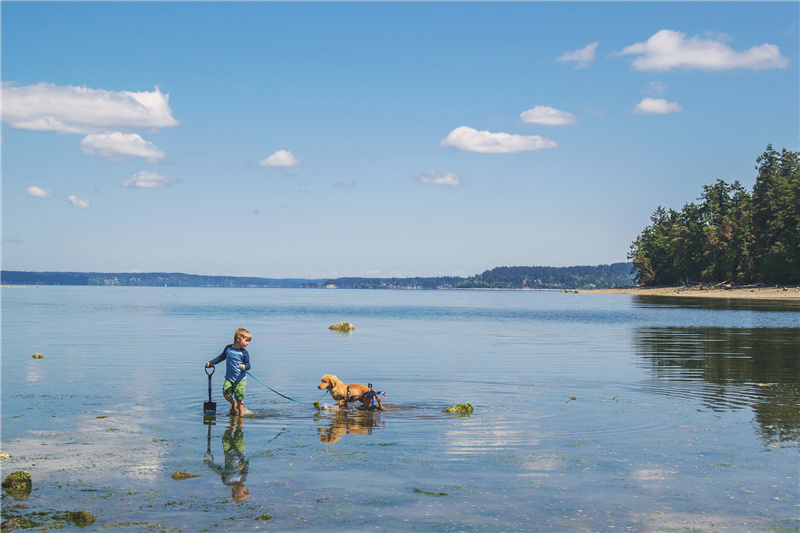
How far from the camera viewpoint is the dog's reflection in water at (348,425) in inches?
564

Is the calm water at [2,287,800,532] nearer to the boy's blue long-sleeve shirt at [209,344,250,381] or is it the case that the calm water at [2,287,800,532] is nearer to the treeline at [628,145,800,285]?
the boy's blue long-sleeve shirt at [209,344,250,381]

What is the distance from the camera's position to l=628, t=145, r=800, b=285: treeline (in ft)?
397

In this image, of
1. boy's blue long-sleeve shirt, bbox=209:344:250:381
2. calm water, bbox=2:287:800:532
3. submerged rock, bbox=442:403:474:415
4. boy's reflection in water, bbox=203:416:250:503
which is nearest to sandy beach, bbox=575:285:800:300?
calm water, bbox=2:287:800:532

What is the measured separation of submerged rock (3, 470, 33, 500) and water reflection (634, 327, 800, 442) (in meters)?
12.9

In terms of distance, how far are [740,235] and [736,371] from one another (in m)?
123

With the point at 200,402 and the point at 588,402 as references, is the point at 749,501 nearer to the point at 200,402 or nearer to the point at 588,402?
the point at 588,402

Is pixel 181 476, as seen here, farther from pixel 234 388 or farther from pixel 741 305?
pixel 741 305

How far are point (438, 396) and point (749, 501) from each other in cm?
1078

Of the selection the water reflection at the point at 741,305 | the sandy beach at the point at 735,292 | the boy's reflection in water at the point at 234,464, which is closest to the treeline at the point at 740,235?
the sandy beach at the point at 735,292

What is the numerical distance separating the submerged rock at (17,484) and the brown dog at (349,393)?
25.4 feet

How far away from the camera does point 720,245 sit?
486ft

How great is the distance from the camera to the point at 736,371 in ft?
82.9

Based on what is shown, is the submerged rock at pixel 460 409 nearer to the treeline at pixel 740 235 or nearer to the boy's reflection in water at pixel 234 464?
the boy's reflection in water at pixel 234 464

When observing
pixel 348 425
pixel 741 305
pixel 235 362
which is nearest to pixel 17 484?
pixel 235 362
